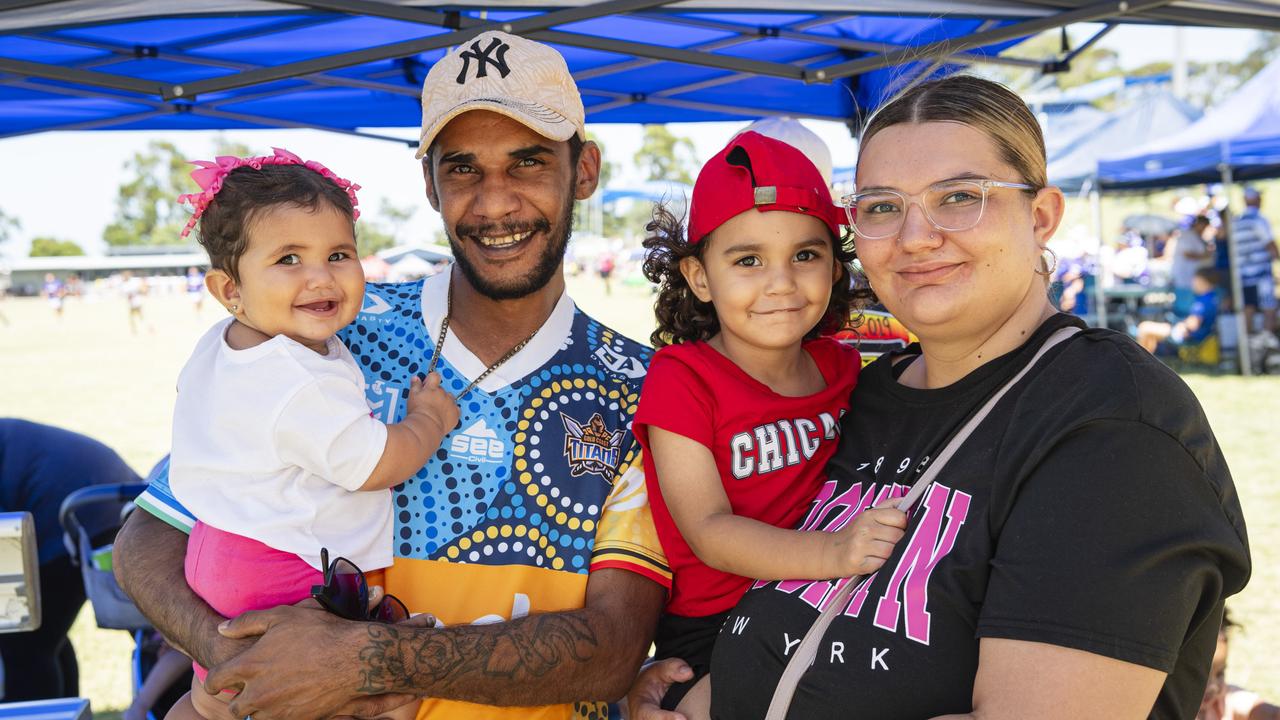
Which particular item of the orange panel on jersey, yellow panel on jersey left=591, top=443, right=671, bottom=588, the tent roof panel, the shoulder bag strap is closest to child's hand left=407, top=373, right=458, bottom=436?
the orange panel on jersey

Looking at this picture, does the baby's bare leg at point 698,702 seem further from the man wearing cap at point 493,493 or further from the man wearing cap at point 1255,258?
the man wearing cap at point 1255,258

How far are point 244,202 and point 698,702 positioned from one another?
1.53 meters

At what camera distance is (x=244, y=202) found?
2.19 m

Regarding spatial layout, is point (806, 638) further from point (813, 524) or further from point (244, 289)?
point (244, 289)

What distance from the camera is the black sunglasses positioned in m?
2.01

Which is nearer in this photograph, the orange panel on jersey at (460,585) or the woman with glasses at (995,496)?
the woman with glasses at (995,496)

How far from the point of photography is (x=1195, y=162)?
12.9m

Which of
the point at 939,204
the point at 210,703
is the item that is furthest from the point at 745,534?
the point at 210,703

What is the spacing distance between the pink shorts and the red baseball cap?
125 centimetres

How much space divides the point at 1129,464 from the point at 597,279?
175 ft

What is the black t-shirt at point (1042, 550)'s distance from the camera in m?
1.32

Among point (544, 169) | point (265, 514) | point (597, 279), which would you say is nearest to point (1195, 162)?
point (544, 169)

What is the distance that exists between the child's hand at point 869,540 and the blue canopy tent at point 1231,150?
13092 mm

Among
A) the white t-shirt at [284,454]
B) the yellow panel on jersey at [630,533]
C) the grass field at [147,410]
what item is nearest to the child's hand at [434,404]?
the white t-shirt at [284,454]
